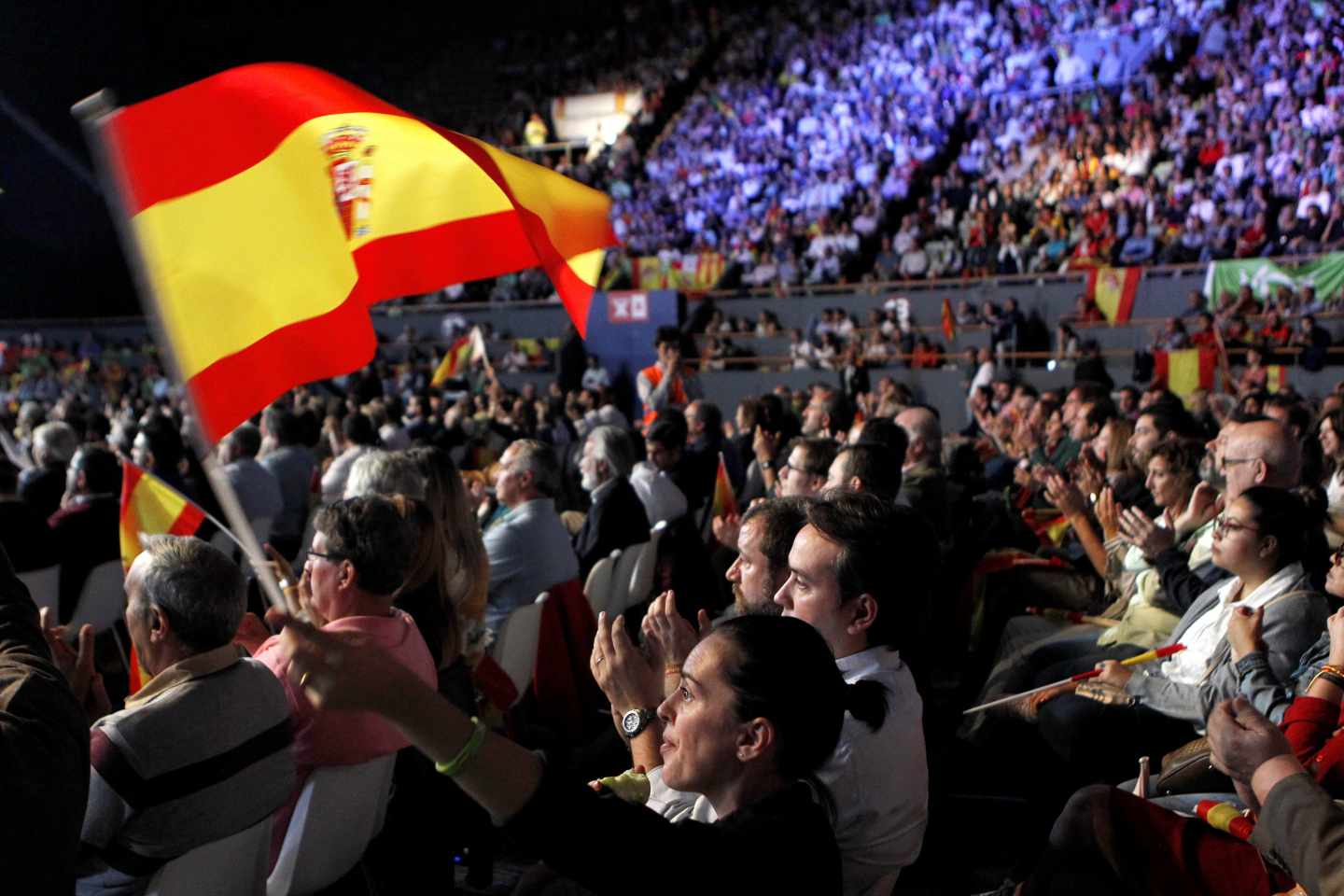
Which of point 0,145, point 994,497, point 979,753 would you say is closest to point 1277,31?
point 994,497

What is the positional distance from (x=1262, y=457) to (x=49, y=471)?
16.7 ft

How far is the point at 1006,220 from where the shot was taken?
15539 millimetres

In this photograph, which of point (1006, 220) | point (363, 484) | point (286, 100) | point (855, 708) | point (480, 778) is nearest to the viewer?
point (480, 778)

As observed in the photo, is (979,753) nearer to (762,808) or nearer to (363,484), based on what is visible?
(363,484)

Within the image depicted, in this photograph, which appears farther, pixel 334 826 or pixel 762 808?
pixel 334 826

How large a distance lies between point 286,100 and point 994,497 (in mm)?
4043

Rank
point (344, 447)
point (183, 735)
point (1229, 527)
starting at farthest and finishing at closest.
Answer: point (344, 447) < point (1229, 527) < point (183, 735)

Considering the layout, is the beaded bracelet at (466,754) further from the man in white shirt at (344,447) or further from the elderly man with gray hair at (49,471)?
the elderly man with gray hair at (49,471)

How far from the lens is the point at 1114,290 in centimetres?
1345

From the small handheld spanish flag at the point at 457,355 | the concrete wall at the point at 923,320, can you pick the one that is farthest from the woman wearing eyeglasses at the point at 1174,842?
the concrete wall at the point at 923,320

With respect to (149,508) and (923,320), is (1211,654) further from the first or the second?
(923,320)

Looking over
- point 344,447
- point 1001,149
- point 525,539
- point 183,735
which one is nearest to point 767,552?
point 183,735

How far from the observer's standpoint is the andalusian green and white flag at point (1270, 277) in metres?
11.9

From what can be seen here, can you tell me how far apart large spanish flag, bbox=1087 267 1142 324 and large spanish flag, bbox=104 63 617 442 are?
442 inches
